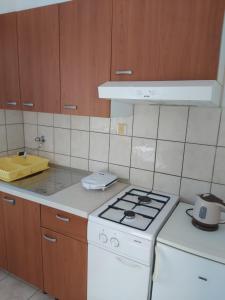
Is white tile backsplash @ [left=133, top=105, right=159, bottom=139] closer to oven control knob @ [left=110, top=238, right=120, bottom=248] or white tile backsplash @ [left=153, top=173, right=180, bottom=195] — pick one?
white tile backsplash @ [left=153, top=173, right=180, bottom=195]

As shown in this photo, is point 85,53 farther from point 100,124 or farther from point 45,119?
point 45,119

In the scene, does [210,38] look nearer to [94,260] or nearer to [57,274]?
[94,260]

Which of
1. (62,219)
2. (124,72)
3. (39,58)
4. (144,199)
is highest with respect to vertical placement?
(39,58)

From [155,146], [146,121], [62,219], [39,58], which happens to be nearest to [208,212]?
[155,146]

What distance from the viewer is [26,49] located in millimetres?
1646

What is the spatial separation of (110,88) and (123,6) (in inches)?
18.5

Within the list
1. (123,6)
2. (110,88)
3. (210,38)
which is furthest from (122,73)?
(210,38)

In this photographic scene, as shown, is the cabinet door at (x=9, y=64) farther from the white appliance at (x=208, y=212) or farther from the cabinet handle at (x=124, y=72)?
the white appliance at (x=208, y=212)

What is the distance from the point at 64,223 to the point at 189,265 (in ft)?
2.47

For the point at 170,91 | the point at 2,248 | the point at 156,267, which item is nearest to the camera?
the point at 170,91

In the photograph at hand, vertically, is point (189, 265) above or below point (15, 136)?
below

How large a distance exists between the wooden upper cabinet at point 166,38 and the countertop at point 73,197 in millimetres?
774

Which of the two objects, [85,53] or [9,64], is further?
[9,64]

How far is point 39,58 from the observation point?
1608 mm
